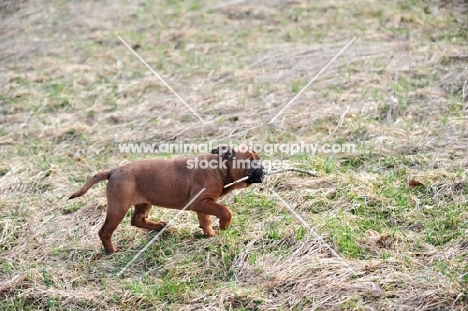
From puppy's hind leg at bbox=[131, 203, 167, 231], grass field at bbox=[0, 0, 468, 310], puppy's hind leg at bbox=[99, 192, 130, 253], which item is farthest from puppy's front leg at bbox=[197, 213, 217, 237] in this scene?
puppy's hind leg at bbox=[99, 192, 130, 253]

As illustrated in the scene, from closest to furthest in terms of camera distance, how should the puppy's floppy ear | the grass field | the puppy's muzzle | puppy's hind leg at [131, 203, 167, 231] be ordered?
the grass field, the puppy's muzzle, the puppy's floppy ear, puppy's hind leg at [131, 203, 167, 231]

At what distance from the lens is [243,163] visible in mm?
5664

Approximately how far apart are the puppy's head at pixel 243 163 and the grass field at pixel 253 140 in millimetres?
486

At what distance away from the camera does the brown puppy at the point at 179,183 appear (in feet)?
18.0

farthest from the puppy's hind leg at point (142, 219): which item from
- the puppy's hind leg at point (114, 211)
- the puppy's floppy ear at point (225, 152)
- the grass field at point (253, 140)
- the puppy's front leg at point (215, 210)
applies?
the puppy's floppy ear at point (225, 152)

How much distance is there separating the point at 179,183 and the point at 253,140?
2.42 m

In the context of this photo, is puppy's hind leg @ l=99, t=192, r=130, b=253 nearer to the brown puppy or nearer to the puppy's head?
the brown puppy

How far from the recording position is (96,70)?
1119cm

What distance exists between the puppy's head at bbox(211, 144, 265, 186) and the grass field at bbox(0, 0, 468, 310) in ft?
1.60

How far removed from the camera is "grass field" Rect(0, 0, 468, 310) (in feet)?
16.3

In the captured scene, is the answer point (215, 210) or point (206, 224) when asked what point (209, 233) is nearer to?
point (206, 224)

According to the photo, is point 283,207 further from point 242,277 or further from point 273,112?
point 273,112

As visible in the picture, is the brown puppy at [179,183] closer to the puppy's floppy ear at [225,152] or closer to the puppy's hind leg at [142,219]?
Result: the puppy's floppy ear at [225,152]

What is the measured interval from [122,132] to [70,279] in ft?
12.1
